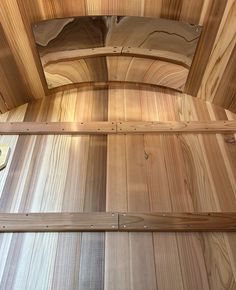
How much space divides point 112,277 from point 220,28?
1.22 meters

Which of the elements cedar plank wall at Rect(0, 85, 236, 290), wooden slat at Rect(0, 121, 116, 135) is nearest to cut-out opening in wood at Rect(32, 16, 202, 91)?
cedar plank wall at Rect(0, 85, 236, 290)

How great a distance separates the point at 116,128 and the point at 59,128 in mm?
306

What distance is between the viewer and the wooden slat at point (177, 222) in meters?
1.16

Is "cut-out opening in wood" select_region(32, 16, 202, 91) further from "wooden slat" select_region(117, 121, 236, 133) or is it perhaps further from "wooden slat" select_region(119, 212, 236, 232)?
"wooden slat" select_region(119, 212, 236, 232)

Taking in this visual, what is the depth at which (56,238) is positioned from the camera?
3.79ft

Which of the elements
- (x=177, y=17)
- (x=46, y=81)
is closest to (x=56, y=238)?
(x=46, y=81)

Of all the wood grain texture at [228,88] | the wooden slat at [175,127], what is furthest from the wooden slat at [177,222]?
the wood grain texture at [228,88]

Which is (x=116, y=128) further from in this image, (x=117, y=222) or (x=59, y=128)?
(x=117, y=222)

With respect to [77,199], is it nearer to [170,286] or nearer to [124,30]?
[170,286]

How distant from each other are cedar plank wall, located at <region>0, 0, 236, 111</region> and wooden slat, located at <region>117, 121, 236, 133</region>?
0.57ft

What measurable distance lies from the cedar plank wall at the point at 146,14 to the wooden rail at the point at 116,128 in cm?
21

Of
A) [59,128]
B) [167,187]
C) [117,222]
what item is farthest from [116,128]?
[117,222]

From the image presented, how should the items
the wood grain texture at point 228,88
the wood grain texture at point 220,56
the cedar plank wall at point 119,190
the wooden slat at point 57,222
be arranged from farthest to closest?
the wood grain texture at point 228,88 < the wood grain texture at point 220,56 < the wooden slat at point 57,222 < the cedar plank wall at point 119,190

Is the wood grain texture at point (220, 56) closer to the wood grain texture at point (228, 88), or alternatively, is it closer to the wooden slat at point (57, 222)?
the wood grain texture at point (228, 88)
